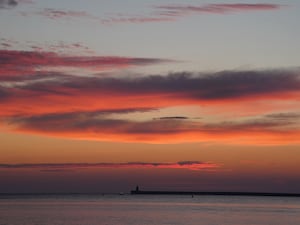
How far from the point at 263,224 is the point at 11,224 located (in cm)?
3901

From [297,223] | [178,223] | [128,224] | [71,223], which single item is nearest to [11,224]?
[71,223]

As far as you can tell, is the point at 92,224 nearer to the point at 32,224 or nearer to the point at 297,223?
the point at 32,224

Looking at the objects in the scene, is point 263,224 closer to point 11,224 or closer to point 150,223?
point 150,223

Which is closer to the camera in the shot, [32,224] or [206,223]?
[32,224]

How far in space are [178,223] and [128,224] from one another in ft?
28.2

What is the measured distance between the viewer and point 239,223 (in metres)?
95.4

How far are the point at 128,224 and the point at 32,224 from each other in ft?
46.0

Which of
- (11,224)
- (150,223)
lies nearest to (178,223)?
(150,223)

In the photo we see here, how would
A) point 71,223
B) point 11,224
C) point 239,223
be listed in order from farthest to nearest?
point 239,223 < point 71,223 < point 11,224

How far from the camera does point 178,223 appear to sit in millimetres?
92625

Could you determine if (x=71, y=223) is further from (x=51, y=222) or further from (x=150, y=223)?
(x=150, y=223)

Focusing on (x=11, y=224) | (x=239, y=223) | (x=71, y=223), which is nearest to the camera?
(x=11, y=224)

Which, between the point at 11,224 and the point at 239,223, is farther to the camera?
the point at 239,223

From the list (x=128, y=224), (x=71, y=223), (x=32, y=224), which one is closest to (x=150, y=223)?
(x=128, y=224)
